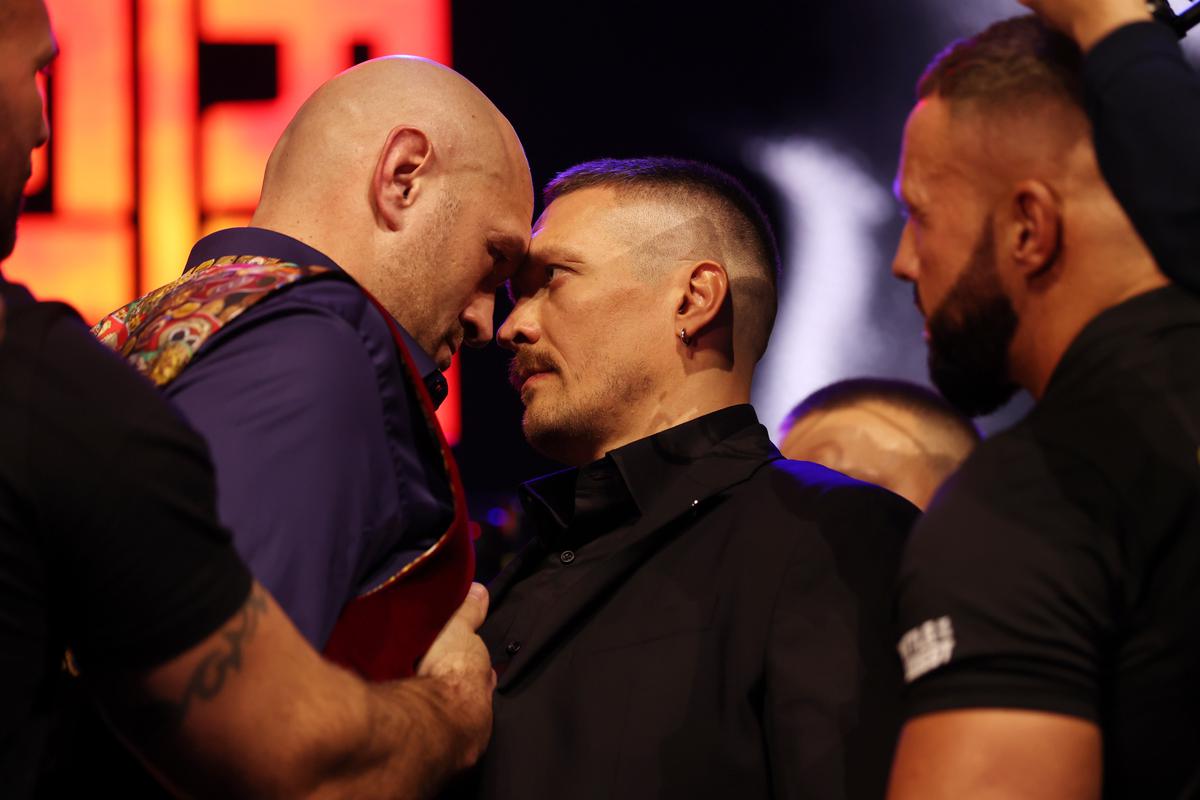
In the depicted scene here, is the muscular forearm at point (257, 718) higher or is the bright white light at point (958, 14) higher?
the bright white light at point (958, 14)

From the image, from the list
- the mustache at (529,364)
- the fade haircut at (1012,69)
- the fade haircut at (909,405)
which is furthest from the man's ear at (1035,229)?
the fade haircut at (909,405)

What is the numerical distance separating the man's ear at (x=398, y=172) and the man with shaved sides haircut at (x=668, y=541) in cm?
50

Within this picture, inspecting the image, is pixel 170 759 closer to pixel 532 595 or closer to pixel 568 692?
pixel 568 692

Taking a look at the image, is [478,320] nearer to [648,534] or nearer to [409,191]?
[409,191]

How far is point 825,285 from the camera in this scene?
3.92 meters

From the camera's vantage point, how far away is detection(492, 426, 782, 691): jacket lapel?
1.97 meters

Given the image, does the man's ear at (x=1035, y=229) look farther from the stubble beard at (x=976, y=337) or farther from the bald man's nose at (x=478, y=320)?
the bald man's nose at (x=478, y=320)

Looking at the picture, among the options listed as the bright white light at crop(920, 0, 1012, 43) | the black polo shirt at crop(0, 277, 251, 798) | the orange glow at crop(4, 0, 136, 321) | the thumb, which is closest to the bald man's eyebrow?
the thumb

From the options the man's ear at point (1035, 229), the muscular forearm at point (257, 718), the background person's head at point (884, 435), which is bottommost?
the background person's head at point (884, 435)

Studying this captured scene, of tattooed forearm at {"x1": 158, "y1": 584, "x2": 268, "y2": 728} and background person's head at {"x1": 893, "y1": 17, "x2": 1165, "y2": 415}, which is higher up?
background person's head at {"x1": 893, "y1": 17, "x2": 1165, "y2": 415}

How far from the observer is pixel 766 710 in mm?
1772

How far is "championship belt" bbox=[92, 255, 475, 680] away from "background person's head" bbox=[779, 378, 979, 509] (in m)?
1.45

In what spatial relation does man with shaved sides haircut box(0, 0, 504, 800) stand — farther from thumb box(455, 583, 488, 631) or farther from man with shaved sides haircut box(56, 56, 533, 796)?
thumb box(455, 583, 488, 631)

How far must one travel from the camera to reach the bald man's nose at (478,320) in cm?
215
